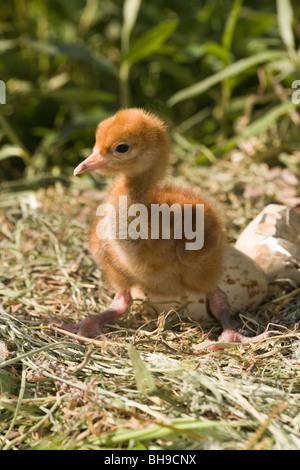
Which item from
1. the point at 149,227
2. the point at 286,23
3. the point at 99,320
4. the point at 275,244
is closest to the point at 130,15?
the point at 286,23

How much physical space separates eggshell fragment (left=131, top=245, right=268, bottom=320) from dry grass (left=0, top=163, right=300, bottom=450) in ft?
0.17

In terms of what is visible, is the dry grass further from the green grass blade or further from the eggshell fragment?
the green grass blade

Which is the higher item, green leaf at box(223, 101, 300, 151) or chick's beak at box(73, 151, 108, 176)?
green leaf at box(223, 101, 300, 151)

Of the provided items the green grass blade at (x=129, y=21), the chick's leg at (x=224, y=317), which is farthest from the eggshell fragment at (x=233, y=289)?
the green grass blade at (x=129, y=21)

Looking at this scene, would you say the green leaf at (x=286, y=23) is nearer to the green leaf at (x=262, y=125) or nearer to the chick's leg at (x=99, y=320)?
the green leaf at (x=262, y=125)

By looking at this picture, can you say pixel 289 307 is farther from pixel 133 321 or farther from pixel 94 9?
pixel 94 9

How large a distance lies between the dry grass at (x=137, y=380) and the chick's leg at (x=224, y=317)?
0.21ft

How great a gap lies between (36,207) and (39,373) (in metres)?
1.43

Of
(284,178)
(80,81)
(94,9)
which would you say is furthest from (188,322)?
(94,9)

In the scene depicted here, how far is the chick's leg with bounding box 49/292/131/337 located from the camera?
230 cm

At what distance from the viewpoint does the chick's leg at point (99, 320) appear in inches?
90.7

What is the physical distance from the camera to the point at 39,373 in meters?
1.92

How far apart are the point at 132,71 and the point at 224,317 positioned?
2497 mm

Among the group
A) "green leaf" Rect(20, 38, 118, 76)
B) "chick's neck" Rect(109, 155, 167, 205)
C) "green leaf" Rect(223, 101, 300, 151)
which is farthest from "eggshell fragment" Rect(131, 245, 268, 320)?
"green leaf" Rect(20, 38, 118, 76)
